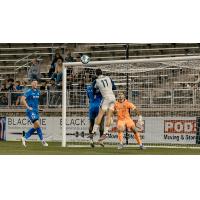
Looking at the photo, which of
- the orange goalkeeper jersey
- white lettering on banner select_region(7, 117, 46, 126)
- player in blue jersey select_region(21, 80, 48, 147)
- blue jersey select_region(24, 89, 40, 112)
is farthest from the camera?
A: white lettering on banner select_region(7, 117, 46, 126)

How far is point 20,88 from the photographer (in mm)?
24531

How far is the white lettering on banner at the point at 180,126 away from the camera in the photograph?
19.9m

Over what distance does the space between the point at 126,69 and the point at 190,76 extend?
8.69ft

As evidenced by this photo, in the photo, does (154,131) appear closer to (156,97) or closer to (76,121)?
(156,97)

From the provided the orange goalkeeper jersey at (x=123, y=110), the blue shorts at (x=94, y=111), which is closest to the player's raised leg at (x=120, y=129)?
the orange goalkeeper jersey at (x=123, y=110)

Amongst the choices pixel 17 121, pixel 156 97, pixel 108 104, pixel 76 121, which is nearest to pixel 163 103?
pixel 156 97

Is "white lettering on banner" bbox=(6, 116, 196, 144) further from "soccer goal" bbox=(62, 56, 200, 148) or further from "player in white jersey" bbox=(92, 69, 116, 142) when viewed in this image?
"player in white jersey" bbox=(92, 69, 116, 142)

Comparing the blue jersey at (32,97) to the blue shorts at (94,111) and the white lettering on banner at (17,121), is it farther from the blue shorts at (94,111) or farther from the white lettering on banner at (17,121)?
the white lettering on banner at (17,121)

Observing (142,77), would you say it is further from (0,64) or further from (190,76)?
(0,64)

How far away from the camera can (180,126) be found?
65.7 feet

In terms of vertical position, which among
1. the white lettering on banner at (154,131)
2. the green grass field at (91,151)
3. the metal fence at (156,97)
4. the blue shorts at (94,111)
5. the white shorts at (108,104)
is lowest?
the green grass field at (91,151)

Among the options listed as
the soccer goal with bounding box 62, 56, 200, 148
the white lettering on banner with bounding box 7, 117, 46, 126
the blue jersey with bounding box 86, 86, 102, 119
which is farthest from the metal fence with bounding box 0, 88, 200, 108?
the blue jersey with bounding box 86, 86, 102, 119

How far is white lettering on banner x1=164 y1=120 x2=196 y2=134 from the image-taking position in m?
19.9

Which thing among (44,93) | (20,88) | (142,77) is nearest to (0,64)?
(20,88)
